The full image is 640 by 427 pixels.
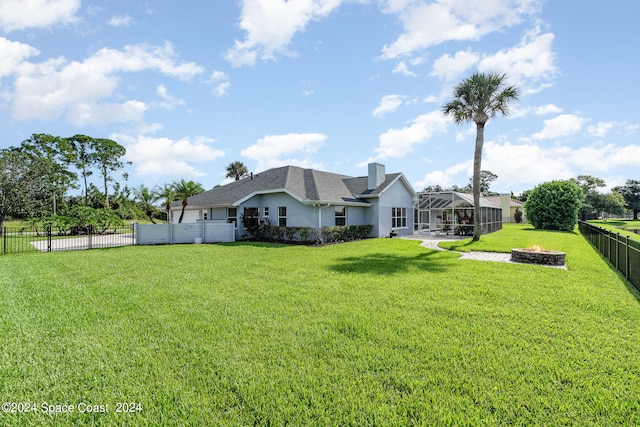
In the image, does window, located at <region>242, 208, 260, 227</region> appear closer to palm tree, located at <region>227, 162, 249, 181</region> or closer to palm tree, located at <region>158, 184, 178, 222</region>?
palm tree, located at <region>158, 184, 178, 222</region>

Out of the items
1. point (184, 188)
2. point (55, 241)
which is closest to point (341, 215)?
point (184, 188)

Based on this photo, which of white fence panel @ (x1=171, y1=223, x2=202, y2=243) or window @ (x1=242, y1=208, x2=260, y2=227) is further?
window @ (x1=242, y1=208, x2=260, y2=227)

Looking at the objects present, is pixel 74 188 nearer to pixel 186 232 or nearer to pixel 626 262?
pixel 186 232

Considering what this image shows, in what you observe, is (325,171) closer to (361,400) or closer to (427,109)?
(427,109)

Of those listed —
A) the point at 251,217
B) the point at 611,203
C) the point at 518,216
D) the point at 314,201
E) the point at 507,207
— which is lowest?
the point at 518,216

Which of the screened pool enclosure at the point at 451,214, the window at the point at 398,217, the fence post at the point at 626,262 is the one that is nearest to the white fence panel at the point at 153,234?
the window at the point at 398,217

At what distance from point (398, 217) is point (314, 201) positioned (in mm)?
9447

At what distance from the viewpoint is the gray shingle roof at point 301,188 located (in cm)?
1873

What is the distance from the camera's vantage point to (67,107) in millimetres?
17703

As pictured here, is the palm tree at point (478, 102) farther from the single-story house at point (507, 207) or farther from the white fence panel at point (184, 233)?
the single-story house at point (507, 207)

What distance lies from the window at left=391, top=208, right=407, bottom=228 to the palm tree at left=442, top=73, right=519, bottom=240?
6540 millimetres

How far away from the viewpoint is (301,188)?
19344mm

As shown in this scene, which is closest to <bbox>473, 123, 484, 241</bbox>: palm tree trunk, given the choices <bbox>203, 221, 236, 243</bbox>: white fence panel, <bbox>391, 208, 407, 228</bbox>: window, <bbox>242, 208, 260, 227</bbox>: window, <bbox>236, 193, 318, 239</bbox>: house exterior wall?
<bbox>391, 208, 407, 228</bbox>: window

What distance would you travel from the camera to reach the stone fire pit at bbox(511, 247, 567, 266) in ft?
33.1
